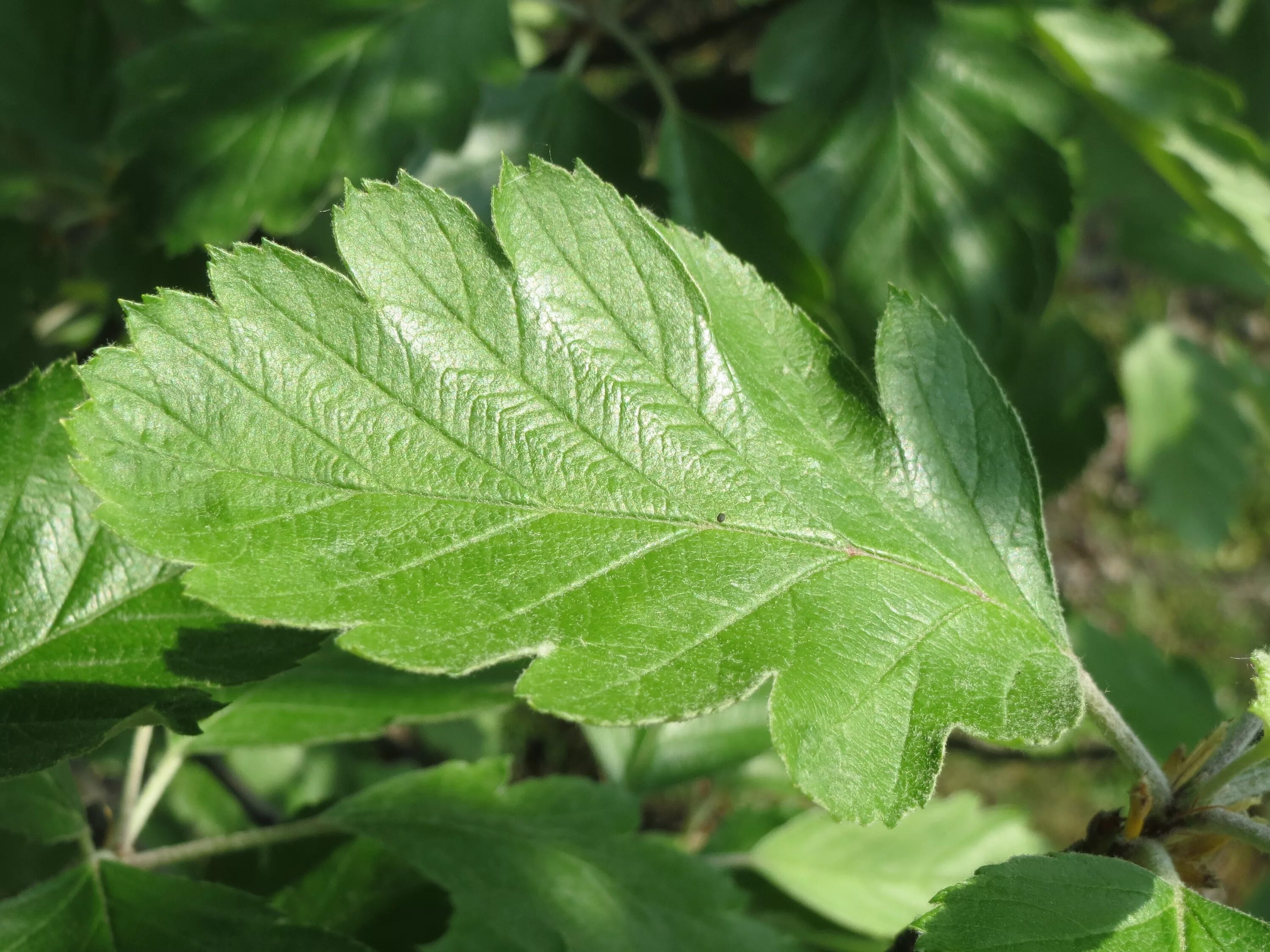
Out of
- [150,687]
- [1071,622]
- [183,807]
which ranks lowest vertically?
[183,807]

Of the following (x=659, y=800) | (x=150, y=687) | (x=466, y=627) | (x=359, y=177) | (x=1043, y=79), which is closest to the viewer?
(x=466, y=627)

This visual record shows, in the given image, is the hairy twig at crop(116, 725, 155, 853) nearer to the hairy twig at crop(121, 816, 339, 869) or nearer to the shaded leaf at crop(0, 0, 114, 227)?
the hairy twig at crop(121, 816, 339, 869)

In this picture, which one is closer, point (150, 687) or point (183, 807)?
point (150, 687)

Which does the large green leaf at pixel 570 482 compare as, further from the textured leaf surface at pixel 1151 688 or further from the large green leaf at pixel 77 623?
the textured leaf surface at pixel 1151 688

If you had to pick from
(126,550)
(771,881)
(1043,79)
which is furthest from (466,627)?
(1043,79)

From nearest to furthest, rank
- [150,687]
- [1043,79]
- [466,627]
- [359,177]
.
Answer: [466,627] → [150,687] → [359,177] → [1043,79]

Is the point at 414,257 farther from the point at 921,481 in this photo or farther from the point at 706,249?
the point at 921,481

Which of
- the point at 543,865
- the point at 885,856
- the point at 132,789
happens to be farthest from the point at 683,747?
A: the point at 132,789
